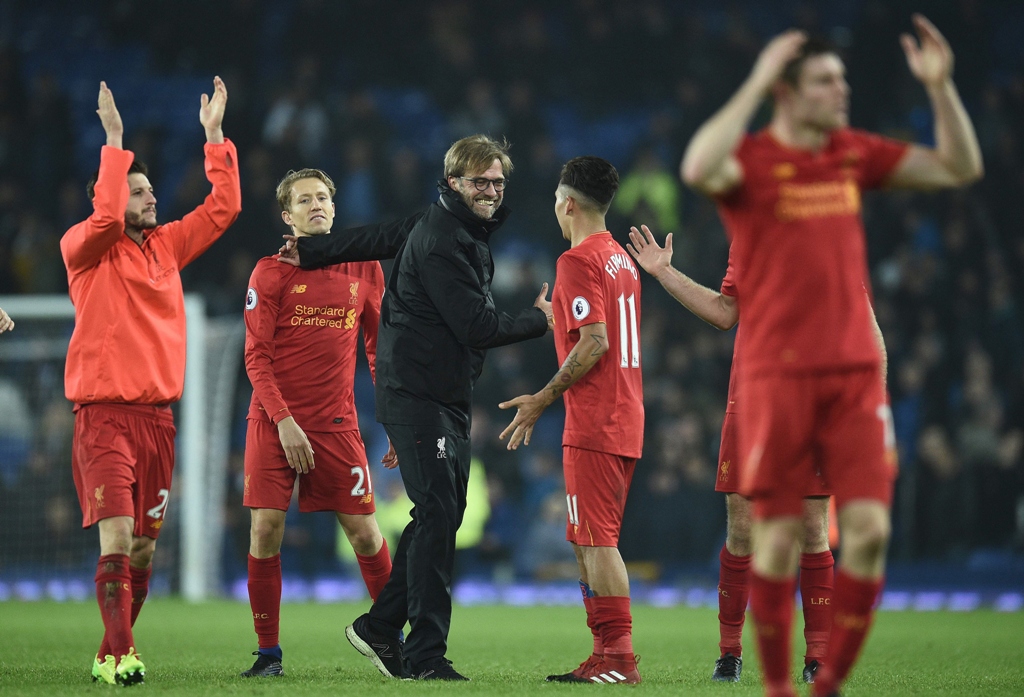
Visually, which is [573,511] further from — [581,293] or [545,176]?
[545,176]

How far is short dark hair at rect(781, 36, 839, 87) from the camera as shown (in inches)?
153

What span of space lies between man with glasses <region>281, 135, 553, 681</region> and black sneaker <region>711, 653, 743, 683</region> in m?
1.24

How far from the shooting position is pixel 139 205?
570cm

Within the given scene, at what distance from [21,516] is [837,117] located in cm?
1130

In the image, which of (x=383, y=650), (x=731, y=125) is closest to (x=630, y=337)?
(x=383, y=650)

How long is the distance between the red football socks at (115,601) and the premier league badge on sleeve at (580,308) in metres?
2.28

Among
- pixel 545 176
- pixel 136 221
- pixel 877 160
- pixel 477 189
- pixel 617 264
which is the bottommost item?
pixel 617 264

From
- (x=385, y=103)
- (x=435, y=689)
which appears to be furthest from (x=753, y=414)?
(x=385, y=103)

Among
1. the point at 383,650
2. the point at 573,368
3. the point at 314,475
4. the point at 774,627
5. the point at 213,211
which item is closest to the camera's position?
the point at 774,627

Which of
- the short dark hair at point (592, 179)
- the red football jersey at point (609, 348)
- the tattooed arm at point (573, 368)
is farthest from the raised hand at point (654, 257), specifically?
the tattooed arm at point (573, 368)

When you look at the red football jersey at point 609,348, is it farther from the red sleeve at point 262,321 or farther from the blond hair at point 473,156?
the red sleeve at point 262,321

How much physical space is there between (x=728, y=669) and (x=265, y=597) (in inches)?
90.4

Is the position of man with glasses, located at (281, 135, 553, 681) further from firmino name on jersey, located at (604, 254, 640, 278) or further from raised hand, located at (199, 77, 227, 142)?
raised hand, located at (199, 77, 227, 142)

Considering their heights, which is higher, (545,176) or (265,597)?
(545,176)
